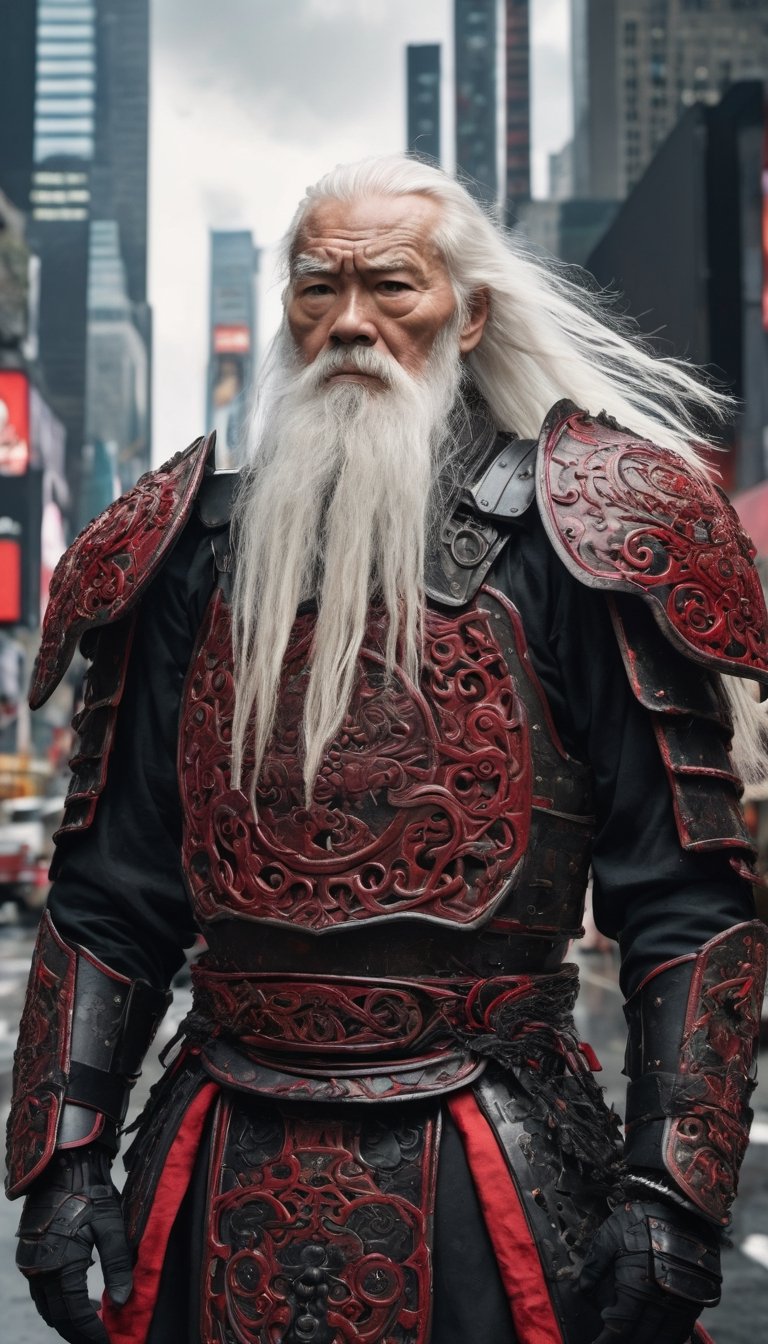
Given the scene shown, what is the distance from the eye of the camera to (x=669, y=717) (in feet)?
6.33

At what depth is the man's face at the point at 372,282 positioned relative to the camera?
2143mm

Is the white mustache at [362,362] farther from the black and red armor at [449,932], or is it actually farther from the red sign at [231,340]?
the red sign at [231,340]

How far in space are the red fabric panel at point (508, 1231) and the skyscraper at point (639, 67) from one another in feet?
75.2

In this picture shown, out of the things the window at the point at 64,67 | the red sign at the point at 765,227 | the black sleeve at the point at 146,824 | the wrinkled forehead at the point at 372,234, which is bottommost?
the black sleeve at the point at 146,824

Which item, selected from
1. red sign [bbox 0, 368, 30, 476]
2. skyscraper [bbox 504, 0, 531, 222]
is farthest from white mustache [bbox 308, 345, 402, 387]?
skyscraper [bbox 504, 0, 531, 222]

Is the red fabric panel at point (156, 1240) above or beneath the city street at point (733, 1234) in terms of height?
above

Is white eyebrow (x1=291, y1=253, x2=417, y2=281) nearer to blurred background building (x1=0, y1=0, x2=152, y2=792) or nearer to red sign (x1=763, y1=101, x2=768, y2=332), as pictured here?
red sign (x1=763, y1=101, x2=768, y2=332)

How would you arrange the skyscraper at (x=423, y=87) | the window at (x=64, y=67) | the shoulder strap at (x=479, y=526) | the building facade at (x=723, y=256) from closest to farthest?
the shoulder strap at (x=479, y=526) < the building facade at (x=723, y=256) < the window at (x=64, y=67) < the skyscraper at (x=423, y=87)

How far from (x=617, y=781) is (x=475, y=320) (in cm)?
71

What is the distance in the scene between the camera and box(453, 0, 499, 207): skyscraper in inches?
1123

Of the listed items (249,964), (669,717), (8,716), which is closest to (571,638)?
(669,717)

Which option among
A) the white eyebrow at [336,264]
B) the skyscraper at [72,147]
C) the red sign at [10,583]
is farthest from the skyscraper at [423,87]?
the white eyebrow at [336,264]

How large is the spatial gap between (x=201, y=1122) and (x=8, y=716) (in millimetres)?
23584

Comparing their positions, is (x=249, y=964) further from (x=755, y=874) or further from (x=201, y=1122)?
(x=755, y=874)
